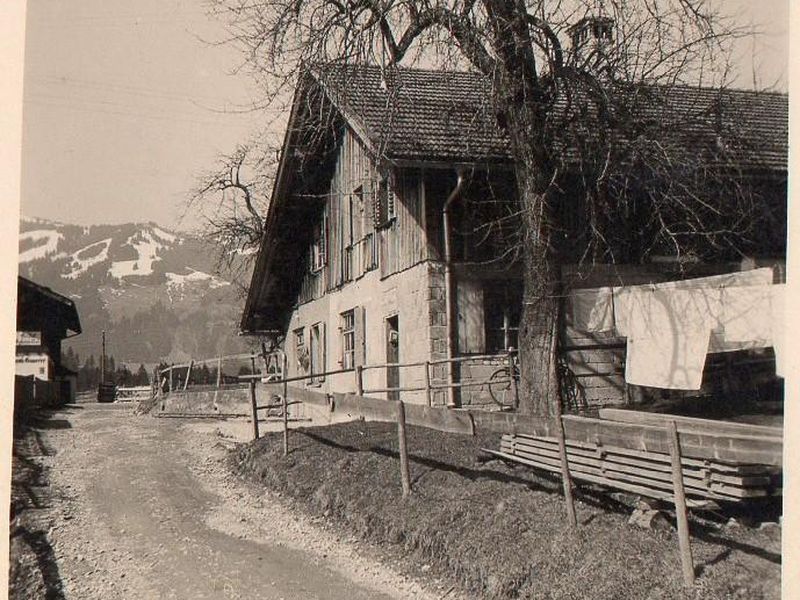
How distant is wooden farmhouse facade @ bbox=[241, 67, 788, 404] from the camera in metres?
11.4

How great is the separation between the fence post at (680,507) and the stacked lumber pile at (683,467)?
9 centimetres

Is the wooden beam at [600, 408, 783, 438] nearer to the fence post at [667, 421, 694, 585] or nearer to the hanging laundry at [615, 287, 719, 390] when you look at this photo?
the fence post at [667, 421, 694, 585]

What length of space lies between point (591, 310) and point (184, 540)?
24.1 feet

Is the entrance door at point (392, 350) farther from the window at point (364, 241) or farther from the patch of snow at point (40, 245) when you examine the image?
the patch of snow at point (40, 245)

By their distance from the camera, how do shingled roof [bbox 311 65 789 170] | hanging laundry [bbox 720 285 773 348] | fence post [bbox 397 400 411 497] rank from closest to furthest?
fence post [bbox 397 400 411 497] < hanging laundry [bbox 720 285 773 348] < shingled roof [bbox 311 65 789 170]

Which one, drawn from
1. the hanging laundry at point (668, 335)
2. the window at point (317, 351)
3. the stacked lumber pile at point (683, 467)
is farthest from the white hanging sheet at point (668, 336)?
the window at point (317, 351)

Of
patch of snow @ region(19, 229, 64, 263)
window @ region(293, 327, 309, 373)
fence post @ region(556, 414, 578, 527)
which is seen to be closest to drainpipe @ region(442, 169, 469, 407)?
fence post @ region(556, 414, 578, 527)

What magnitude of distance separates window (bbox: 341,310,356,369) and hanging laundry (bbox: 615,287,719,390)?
22.2 ft

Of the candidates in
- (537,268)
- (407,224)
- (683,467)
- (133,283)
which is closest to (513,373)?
(407,224)

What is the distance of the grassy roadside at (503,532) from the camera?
4.88 metres

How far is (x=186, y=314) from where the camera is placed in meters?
48.9

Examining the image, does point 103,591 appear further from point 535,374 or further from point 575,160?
point 575,160

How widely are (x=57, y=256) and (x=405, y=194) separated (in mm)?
7547

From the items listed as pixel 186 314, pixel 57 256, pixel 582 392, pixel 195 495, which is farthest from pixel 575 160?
pixel 186 314
